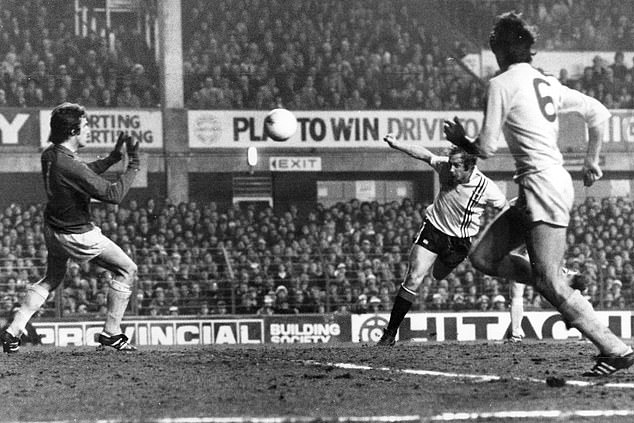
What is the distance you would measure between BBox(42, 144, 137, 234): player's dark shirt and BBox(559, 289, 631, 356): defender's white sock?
4.71 meters

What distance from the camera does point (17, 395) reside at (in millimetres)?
7332

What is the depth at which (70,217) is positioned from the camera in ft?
35.0

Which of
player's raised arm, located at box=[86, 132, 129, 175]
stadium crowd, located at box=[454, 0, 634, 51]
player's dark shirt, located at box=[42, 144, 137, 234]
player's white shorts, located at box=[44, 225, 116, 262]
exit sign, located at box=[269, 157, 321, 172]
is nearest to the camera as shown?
player's raised arm, located at box=[86, 132, 129, 175]

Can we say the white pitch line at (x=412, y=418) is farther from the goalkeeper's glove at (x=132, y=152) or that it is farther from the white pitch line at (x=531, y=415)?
the goalkeeper's glove at (x=132, y=152)

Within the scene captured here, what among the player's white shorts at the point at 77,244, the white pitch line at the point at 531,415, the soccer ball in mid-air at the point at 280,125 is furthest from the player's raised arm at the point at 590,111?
the soccer ball in mid-air at the point at 280,125

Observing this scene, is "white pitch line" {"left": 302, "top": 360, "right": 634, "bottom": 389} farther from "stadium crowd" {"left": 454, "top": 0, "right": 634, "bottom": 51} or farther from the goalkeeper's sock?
"stadium crowd" {"left": 454, "top": 0, "right": 634, "bottom": 51}

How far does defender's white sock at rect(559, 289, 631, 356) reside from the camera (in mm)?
7367

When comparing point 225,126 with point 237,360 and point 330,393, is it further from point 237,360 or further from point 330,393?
point 330,393

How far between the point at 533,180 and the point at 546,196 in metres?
0.15

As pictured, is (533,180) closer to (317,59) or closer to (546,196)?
(546,196)

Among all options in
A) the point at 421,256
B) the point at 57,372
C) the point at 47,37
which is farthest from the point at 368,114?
the point at 57,372

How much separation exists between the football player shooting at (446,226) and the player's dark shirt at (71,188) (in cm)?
328

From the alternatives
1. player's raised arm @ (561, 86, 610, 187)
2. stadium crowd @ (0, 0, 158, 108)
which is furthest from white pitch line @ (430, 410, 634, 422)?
stadium crowd @ (0, 0, 158, 108)

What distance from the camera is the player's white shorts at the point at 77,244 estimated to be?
10.6m
